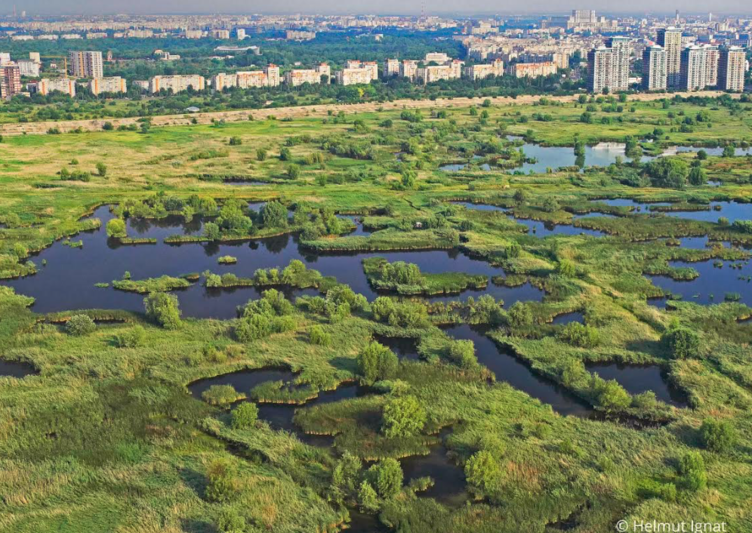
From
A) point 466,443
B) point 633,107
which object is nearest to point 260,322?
point 466,443

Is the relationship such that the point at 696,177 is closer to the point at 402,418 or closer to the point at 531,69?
the point at 402,418

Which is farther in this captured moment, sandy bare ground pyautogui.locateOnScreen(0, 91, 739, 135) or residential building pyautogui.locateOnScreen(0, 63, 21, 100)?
residential building pyautogui.locateOnScreen(0, 63, 21, 100)

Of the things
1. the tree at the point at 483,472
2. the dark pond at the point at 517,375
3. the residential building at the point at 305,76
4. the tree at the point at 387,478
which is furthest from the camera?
the residential building at the point at 305,76

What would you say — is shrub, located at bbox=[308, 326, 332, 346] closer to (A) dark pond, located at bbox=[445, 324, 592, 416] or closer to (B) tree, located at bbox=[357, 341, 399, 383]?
(B) tree, located at bbox=[357, 341, 399, 383]

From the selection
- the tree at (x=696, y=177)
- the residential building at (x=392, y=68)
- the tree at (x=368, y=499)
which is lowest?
the tree at (x=368, y=499)

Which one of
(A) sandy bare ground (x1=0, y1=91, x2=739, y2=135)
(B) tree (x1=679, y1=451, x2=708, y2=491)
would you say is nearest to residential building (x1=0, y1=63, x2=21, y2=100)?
(A) sandy bare ground (x1=0, y1=91, x2=739, y2=135)

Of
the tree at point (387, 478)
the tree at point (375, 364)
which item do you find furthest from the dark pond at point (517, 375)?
the tree at point (387, 478)

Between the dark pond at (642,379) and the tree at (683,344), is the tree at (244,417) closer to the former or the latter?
the dark pond at (642,379)

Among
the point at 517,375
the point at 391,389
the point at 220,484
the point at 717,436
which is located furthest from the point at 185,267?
the point at 717,436
